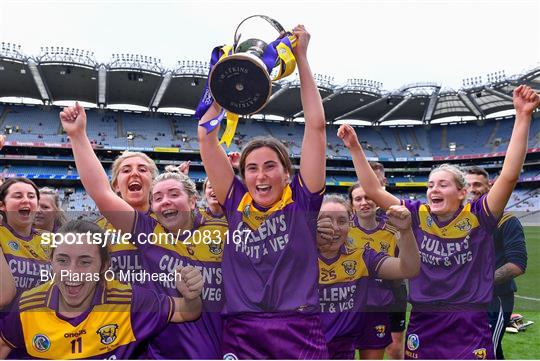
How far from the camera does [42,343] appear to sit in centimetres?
194

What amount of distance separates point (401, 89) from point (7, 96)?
27.8 meters

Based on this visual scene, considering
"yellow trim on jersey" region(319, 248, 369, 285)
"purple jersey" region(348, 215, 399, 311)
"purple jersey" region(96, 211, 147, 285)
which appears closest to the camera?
"purple jersey" region(96, 211, 147, 285)

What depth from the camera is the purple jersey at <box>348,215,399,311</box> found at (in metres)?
2.79

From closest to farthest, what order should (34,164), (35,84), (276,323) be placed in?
1. (276,323)
2. (35,84)
3. (34,164)

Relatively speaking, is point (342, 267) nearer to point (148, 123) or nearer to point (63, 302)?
point (63, 302)

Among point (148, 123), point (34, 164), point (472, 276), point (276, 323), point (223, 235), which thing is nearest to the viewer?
point (276, 323)

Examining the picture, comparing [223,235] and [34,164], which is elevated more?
[34,164]

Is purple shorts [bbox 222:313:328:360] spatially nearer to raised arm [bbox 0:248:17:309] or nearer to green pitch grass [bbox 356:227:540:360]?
raised arm [bbox 0:248:17:309]

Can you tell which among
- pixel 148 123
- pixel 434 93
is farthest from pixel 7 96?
pixel 434 93

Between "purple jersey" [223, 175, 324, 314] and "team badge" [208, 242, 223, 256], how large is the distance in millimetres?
131

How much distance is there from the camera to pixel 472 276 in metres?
2.39

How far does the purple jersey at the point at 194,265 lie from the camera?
208 cm

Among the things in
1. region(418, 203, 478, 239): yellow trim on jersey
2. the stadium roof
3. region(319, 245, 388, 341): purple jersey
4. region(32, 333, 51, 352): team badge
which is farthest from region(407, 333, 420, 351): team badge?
the stadium roof

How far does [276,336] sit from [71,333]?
0.96 meters
